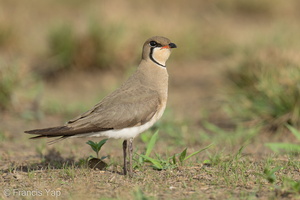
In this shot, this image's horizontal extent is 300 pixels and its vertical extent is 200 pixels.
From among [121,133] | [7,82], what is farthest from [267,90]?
[7,82]

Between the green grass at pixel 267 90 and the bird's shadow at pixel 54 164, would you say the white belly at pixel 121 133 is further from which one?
the green grass at pixel 267 90

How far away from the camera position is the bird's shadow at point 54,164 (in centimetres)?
480

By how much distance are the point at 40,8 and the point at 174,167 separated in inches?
533

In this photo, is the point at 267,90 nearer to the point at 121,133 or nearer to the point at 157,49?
the point at 157,49

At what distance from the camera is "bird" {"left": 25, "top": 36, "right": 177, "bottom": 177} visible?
4.42 metres

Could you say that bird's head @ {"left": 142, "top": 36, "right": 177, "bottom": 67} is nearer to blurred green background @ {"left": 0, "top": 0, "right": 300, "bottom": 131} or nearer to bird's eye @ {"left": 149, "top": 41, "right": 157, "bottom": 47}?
bird's eye @ {"left": 149, "top": 41, "right": 157, "bottom": 47}

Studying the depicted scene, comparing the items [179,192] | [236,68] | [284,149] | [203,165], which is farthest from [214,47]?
[179,192]

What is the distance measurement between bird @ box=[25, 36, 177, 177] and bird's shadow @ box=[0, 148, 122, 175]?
0.33 metres

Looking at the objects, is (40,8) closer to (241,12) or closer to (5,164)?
(241,12)

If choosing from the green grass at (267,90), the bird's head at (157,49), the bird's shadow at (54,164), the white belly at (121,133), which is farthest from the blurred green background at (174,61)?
the white belly at (121,133)

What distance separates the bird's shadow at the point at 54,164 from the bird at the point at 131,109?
33cm

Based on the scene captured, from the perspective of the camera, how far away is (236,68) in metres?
8.17

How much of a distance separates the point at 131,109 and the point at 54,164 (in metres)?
1.14

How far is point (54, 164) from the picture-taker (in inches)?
201
